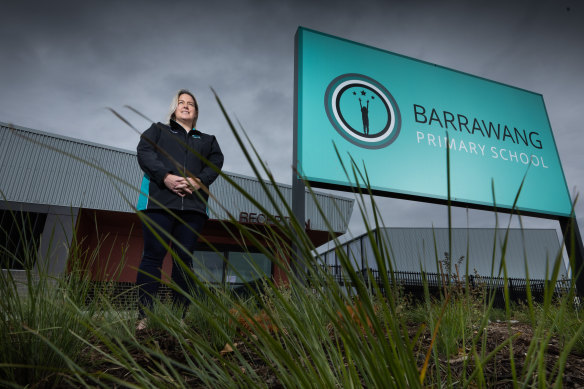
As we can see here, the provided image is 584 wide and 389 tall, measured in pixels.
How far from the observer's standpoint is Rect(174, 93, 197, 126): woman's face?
2561mm

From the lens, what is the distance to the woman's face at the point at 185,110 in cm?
256

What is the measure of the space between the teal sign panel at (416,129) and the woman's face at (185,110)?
3.64 feet

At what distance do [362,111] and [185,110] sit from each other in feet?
6.86

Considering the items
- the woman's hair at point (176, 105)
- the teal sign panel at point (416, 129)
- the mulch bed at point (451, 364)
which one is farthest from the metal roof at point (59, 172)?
the mulch bed at point (451, 364)

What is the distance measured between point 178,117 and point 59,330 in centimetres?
194

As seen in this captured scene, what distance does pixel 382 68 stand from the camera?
13.8ft

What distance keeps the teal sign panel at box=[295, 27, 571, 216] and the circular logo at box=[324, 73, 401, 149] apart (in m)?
0.01

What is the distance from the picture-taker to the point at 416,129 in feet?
13.4

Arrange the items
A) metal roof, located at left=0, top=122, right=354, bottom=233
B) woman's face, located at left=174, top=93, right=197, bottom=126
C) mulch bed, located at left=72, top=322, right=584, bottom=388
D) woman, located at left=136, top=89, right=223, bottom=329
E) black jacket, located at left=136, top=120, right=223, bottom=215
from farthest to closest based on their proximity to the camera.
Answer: metal roof, located at left=0, top=122, right=354, bottom=233 → woman's face, located at left=174, top=93, right=197, bottom=126 → black jacket, located at left=136, top=120, right=223, bottom=215 → woman, located at left=136, top=89, right=223, bottom=329 → mulch bed, located at left=72, top=322, right=584, bottom=388

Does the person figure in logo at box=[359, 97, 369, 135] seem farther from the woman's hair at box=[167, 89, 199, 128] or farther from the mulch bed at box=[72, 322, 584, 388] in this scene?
the mulch bed at box=[72, 322, 584, 388]

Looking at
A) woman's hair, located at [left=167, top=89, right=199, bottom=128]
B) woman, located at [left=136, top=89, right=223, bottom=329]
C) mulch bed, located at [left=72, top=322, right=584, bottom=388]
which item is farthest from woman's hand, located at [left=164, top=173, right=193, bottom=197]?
mulch bed, located at [left=72, top=322, right=584, bottom=388]

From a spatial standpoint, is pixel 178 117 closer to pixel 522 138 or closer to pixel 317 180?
pixel 317 180

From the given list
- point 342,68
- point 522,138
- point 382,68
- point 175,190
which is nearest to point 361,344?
point 175,190

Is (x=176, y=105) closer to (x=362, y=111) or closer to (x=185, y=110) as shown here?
(x=185, y=110)
